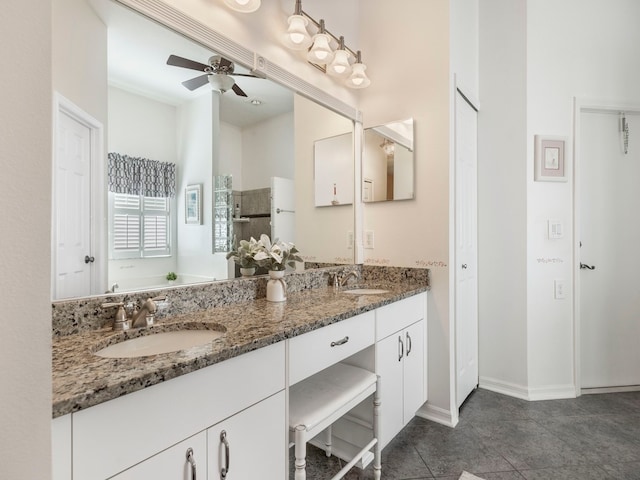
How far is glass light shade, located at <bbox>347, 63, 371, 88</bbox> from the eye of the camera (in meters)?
2.22

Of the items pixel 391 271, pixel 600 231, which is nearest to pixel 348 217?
pixel 391 271

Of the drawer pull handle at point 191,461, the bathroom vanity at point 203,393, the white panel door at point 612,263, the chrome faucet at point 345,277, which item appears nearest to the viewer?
the bathroom vanity at point 203,393

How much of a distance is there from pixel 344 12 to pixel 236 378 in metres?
2.50

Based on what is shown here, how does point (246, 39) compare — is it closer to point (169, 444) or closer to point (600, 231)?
point (169, 444)

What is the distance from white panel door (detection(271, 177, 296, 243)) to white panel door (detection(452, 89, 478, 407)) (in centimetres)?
107

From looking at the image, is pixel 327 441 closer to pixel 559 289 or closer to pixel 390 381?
pixel 390 381

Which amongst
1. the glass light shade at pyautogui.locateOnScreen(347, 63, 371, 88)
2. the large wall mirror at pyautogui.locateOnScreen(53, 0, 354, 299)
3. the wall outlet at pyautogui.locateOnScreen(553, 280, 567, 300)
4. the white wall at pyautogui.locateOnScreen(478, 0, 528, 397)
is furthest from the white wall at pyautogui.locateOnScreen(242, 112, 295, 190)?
the wall outlet at pyautogui.locateOnScreen(553, 280, 567, 300)

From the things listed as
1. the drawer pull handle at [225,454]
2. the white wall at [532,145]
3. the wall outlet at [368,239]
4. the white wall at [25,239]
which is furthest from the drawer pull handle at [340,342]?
the white wall at [532,145]

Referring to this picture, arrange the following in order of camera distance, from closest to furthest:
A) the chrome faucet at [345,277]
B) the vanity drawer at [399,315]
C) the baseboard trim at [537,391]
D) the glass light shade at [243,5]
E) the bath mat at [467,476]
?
the glass light shade at [243,5] < the bath mat at [467,476] < the vanity drawer at [399,315] < the chrome faucet at [345,277] < the baseboard trim at [537,391]

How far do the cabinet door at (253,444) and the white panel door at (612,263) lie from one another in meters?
2.58

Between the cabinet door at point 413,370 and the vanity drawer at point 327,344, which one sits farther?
the cabinet door at point 413,370

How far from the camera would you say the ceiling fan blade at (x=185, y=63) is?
1320 mm

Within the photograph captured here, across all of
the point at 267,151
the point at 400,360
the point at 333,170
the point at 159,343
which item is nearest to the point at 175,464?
the point at 159,343

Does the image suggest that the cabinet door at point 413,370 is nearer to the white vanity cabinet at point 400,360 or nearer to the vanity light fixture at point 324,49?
the white vanity cabinet at point 400,360
